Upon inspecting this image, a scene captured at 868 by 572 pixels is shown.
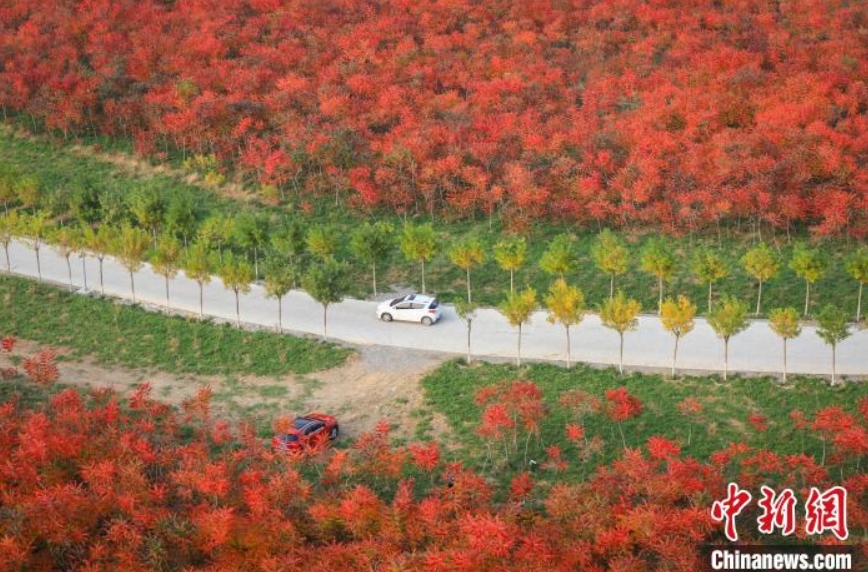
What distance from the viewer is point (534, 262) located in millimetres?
44844

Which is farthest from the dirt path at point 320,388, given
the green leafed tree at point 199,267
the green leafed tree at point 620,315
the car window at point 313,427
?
the green leafed tree at point 620,315

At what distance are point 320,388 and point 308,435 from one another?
452cm

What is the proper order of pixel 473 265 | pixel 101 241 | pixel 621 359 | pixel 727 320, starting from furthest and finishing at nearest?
1. pixel 473 265
2. pixel 101 241
3. pixel 621 359
4. pixel 727 320

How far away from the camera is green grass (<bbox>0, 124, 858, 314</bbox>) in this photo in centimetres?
4138

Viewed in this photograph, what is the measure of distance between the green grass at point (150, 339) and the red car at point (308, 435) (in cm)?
514

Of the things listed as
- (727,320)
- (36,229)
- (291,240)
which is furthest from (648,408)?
(36,229)

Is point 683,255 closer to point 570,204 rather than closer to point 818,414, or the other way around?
point 570,204

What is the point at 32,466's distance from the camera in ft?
90.8

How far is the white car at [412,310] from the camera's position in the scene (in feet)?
132

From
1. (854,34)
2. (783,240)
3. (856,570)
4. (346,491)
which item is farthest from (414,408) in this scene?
(854,34)

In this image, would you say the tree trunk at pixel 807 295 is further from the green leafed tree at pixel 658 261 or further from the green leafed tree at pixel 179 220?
the green leafed tree at pixel 179 220

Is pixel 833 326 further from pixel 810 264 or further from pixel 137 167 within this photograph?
pixel 137 167

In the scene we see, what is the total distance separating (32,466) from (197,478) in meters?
4.58

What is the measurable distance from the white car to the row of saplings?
4.77ft
